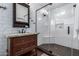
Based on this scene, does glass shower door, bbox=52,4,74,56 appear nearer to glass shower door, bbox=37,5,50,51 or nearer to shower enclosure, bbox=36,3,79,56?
shower enclosure, bbox=36,3,79,56

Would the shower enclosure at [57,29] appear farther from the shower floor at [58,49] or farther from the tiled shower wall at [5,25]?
the tiled shower wall at [5,25]

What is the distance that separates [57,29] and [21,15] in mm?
675

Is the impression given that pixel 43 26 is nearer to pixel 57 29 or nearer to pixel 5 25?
pixel 57 29

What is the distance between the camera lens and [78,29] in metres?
1.48

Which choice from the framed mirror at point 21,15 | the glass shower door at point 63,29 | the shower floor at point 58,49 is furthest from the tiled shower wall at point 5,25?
the glass shower door at point 63,29

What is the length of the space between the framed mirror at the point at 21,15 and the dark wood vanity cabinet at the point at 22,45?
0.70ft

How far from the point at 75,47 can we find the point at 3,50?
113 centimetres

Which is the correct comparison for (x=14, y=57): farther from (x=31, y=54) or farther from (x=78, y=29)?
(x=78, y=29)

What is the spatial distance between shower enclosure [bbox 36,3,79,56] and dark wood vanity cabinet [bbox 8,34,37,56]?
0.36ft

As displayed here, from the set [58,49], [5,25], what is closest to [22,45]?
[5,25]

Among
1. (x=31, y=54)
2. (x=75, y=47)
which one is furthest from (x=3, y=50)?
(x=75, y=47)

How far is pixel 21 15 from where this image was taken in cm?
132

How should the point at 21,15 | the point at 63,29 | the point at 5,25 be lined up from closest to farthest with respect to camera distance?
the point at 5,25, the point at 21,15, the point at 63,29

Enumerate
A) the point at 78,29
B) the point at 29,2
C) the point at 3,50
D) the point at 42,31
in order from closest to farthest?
the point at 3,50 → the point at 29,2 → the point at 42,31 → the point at 78,29
